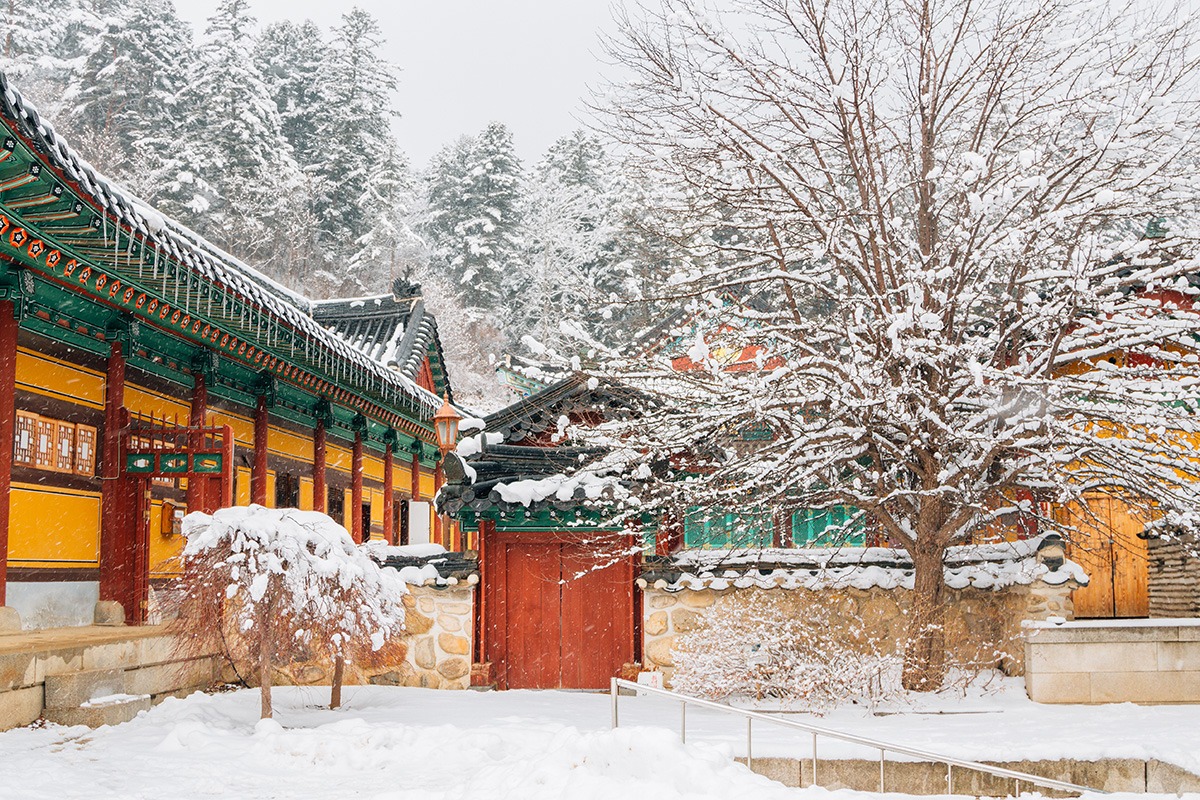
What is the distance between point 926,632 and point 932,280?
4235mm

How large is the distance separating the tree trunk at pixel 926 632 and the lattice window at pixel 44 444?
9957mm

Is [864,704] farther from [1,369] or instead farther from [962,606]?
[1,369]

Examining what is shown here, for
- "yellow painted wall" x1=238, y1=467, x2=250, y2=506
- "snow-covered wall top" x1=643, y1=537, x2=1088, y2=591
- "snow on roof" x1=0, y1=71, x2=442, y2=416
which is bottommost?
"snow-covered wall top" x1=643, y1=537, x2=1088, y2=591

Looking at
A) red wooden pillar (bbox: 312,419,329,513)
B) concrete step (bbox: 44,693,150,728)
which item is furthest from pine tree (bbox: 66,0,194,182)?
concrete step (bbox: 44,693,150,728)

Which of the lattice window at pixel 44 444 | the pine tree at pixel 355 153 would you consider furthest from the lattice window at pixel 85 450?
the pine tree at pixel 355 153

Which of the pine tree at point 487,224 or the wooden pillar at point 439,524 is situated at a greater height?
the pine tree at point 487,224

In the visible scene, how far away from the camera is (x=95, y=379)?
12.3m

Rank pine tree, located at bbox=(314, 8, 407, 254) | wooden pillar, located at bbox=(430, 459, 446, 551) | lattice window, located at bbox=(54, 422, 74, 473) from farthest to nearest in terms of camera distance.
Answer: pine tree, located at bbox=(314, 8, 407, 254), wooden pillar, located at bbox=(430, 459, 446, 551), lattice window, located at bbox=(54, 422, 74, 473)

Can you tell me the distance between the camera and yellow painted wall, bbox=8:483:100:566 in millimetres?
10938

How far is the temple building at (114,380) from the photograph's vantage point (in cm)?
970

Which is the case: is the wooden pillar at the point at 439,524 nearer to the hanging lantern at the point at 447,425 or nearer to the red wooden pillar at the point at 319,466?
the red wooden pillar at the point at 319,466

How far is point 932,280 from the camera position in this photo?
36.9 ft

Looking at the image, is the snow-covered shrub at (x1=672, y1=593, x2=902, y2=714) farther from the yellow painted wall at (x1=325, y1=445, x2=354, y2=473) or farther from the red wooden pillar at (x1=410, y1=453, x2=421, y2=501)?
the red wooden pillar at (x1=410, y1=453, x2=421, y2=501)

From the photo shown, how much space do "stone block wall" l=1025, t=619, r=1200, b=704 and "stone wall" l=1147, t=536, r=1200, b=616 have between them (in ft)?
15.2
